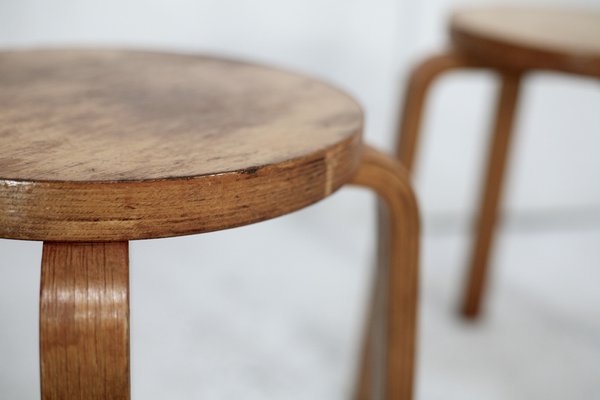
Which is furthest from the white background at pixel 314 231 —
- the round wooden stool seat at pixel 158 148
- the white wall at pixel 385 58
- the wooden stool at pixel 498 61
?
the round wooden stool seat at pixel 158 148

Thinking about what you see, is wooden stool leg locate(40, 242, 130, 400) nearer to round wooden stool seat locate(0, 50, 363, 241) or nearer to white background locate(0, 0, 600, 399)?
round wooden stool seat locate(0, 50, 363, 241)

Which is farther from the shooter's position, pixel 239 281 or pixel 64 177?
pixel 239 281

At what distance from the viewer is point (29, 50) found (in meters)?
0.75

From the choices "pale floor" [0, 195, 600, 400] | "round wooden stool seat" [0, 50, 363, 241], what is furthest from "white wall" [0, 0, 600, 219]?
"round wooden stool seat" [0, 50, 363, 241]

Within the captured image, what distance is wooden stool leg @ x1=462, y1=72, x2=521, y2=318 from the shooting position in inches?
42.3

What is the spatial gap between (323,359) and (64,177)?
0.70 m

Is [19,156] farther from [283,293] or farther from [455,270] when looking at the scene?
[455,270]

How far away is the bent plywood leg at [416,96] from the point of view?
3.14 ft

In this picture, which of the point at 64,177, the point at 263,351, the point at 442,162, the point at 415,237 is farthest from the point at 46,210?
the point at 442,162

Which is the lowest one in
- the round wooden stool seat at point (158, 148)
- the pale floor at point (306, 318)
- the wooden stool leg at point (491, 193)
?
the pale floor at point (306, 318)

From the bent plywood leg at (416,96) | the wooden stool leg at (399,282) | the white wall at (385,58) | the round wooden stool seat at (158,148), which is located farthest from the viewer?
the white wall at (385,58)

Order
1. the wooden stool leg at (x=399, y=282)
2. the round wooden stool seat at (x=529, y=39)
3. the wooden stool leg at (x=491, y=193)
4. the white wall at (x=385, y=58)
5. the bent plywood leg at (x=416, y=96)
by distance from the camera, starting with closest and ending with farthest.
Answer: the wooden stool leg at (x=399, y=282) < the round wooden stool seat at (x=529, y=39) < the bent plywood leg at (x=416, y=96) < the wooden stool leg at (x=491, y=193) < the white wall at (x=385, y=58)

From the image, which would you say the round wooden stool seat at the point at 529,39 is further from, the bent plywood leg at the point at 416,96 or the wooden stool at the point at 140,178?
the wooden stool at the point at 140,178

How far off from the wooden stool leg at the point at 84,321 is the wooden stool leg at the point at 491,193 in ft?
2.53
